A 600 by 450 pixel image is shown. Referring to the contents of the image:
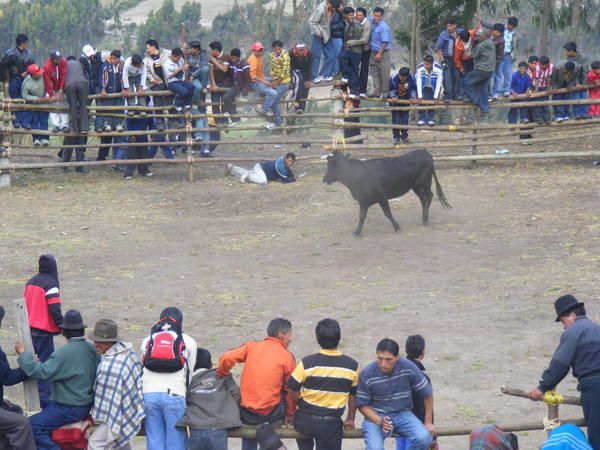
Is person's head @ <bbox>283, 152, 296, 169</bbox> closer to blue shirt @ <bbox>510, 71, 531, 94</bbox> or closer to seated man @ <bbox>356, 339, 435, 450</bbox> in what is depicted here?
blue shirt @ <bbox>510, 71, 531, 94</bbox>

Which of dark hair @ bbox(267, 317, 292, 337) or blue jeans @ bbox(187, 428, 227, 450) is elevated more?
dark hair @ bbox(267, 317, 292, 337)

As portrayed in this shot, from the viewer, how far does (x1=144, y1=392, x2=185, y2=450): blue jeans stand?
25.2 feet

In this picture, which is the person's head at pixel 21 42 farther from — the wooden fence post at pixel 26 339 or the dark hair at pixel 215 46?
the wooden fence post at pixel 26 339

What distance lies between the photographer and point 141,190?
18875mm

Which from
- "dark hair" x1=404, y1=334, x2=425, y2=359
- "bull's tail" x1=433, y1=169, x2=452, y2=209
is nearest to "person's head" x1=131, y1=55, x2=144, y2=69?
"bull's tail" x1=433, y1=169, x2=452, y2=209

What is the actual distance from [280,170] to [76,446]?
1160 cm

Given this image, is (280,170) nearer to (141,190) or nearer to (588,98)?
(141,190)

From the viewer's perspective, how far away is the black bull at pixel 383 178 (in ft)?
52.4

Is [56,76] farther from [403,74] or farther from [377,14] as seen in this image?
[403,74]

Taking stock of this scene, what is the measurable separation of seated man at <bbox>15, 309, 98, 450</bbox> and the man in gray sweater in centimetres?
1283

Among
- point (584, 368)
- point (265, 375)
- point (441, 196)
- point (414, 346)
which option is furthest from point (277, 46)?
point (584, 368)

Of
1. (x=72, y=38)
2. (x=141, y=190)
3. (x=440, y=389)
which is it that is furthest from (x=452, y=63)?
(x=72, y=38)

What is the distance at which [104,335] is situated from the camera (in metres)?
7.64

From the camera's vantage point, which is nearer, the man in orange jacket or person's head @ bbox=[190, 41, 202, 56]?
the man in orange jacket
